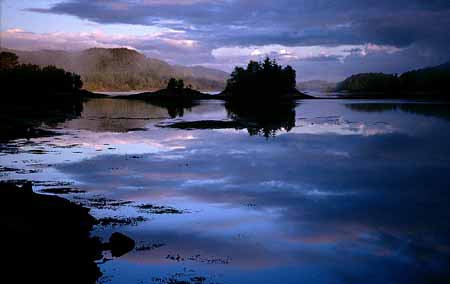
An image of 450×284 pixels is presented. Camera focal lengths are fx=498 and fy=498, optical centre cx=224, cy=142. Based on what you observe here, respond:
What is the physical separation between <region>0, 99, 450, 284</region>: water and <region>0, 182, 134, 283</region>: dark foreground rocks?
110cm

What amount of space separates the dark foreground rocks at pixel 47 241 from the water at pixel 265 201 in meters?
1.10

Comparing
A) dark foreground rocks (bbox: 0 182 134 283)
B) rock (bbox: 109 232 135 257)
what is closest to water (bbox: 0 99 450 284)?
rock (bbox: 109 232 135 257)

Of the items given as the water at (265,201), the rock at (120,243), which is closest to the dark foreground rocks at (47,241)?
the rock at (120,243)

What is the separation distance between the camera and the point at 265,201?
31156 mm

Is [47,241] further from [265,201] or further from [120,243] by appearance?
[265,201]

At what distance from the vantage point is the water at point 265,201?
65.5 feet

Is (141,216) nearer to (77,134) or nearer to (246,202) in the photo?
(246,202)

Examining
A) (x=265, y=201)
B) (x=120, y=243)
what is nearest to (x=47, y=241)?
(x=120, y=243)

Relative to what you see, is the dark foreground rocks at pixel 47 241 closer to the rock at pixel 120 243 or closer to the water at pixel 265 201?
the rock at pixel 120 243

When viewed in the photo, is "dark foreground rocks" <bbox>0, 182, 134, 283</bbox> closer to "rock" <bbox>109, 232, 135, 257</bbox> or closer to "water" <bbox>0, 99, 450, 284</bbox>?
"rock" <bbox>109, 232, 135, 257</bbox>

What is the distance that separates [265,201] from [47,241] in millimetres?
14449

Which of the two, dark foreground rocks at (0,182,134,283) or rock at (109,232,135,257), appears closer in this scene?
dark foreground rocks at (0,182,134,283)

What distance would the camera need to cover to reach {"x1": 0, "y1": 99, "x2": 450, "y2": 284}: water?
20.0 metres

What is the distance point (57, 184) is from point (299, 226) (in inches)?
695
